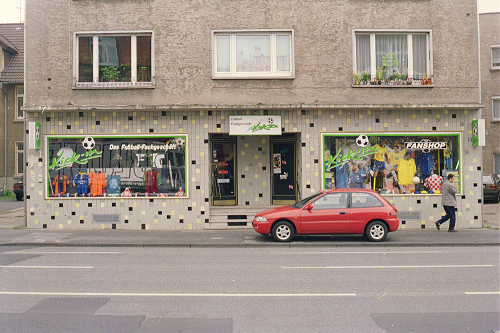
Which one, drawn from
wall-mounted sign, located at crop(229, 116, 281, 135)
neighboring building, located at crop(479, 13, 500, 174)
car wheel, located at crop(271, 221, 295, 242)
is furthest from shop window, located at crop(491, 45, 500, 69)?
car wheel, located at crop(271, 221, 295, 242)

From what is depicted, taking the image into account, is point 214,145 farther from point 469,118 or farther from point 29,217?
point 469,118

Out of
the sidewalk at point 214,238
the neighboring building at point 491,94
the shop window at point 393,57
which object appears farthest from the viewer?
the neighboring building at point 491,94

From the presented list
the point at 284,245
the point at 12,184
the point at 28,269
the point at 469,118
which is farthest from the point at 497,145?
the point at 12,184

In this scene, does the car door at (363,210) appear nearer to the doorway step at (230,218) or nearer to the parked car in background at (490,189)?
the doorway step at (230,218)

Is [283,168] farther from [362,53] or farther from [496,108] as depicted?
[496,108]

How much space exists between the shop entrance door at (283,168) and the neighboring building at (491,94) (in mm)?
18559

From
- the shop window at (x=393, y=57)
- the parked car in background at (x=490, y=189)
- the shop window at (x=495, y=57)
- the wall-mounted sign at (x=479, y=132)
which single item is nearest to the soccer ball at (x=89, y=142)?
the shop window at (x=393, y=57)

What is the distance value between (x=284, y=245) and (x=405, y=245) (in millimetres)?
3302

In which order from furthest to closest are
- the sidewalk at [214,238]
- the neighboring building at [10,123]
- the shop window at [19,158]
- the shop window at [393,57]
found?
the shop window at [19,158] → the neighboring building at [10,123] → the shop window at [393,57] → the sidewalk at [214,238]

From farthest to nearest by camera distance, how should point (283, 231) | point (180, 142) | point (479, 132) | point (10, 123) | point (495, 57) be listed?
1. point (495, 57)
2. point (10, 123)
3. point (180, 142)
4. point (479, 132)
5. point (283, 231)

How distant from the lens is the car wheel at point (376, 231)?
12555mm

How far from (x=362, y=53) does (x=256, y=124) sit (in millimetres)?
4433

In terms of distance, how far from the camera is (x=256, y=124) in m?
15.5

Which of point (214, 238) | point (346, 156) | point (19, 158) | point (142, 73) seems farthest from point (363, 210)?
point (19, 158)
